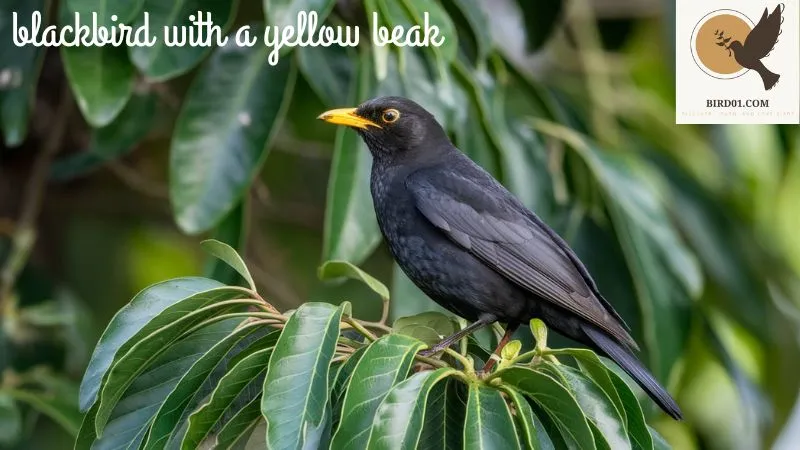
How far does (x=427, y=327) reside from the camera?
3.68 meters

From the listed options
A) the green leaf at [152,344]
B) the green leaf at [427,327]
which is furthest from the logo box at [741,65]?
the green leaf at [152,344]

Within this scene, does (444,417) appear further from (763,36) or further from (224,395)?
(763,36)

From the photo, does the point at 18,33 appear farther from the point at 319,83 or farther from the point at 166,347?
the point at 166,347

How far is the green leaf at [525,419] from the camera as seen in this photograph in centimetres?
287

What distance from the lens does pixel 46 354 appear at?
5.90 metres

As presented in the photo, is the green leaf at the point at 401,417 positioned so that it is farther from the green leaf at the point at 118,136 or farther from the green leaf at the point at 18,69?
the green leaf at the point at 118,136

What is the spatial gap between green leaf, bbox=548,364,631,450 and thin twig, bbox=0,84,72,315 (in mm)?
3131

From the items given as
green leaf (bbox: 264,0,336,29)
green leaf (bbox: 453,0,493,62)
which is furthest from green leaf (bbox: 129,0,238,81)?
green leaf (bbox: 453,0,493,62)

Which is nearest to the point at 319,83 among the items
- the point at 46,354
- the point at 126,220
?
the point at 46,354

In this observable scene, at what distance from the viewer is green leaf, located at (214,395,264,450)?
307cm

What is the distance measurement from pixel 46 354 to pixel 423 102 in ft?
7.62

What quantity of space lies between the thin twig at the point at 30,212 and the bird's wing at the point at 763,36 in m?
3.17

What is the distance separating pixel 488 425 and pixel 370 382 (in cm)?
30

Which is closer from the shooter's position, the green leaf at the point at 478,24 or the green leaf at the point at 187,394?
the green leaf at the point at 187,394
